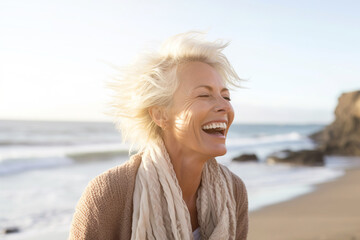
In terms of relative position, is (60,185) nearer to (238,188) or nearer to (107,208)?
(238,188)

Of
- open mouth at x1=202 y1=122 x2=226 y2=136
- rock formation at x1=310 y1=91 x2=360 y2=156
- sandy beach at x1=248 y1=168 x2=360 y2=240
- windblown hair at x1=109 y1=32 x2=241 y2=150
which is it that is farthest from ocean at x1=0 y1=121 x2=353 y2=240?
rock formation at x1=310 y1=91 x2=360 y2=156

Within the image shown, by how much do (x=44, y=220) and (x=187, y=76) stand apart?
4.62m

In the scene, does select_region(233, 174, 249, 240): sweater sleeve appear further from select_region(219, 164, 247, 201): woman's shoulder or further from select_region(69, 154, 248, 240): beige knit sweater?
select_region(69, 154, 248, 240): beige knit sweater

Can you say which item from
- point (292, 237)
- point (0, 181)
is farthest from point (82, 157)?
point (292, 237)

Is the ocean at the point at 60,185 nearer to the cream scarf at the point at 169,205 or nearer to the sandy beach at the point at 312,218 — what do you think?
the cream scarf at the point at 169,205

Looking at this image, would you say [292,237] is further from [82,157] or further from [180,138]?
[82,157]

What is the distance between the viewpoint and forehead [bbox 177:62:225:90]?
210 centimetres

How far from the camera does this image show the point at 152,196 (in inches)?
79.7

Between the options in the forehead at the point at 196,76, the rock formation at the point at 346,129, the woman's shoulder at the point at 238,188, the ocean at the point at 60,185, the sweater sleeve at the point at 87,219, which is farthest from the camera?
the rock formation at the point at 346,129

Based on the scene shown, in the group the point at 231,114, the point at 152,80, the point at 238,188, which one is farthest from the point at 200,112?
the point at 238,188

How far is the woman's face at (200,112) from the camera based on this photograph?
80.0 inches

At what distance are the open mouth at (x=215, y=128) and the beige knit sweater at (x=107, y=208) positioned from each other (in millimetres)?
476

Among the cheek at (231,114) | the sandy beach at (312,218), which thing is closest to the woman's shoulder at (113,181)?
the cheek at (231,114)

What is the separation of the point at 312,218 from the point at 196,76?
523 cm
